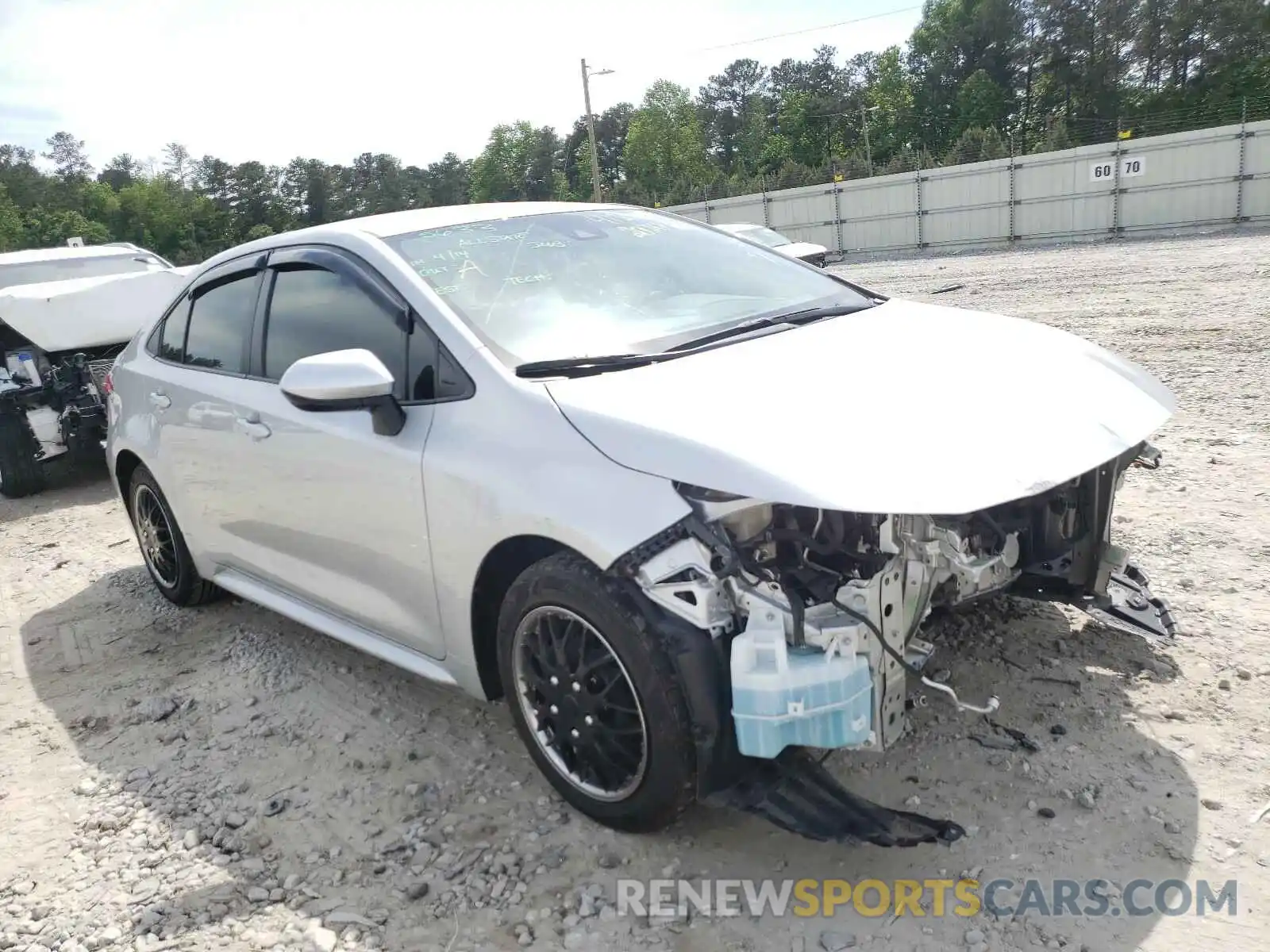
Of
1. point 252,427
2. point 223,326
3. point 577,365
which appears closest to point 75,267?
point 223,326

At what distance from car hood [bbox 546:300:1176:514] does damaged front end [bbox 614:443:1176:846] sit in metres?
0.16

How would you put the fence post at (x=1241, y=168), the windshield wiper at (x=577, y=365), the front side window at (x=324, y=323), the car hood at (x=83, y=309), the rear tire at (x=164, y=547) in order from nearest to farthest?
A: the windshield wiper at (x=577, y=365) < the front side window at (x=324, y=323) < the rear tire at (x=164, y=547) < the car hood at (x=83, y=309) < the fence post at (x=1241, y=168)

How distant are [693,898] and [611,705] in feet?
1.80

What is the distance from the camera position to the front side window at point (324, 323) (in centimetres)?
324

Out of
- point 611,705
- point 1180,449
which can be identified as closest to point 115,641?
point 611,705

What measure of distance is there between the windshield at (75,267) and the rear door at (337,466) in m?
6.47

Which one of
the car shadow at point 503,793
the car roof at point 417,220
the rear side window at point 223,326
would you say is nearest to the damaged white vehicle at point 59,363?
the rear side window at point 223,326

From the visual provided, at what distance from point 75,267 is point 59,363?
2.03 meters

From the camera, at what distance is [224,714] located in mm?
3936

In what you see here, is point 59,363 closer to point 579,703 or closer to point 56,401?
point 56,401

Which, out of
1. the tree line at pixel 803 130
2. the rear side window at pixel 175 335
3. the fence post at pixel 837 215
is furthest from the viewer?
the tree line at pixel 803 130

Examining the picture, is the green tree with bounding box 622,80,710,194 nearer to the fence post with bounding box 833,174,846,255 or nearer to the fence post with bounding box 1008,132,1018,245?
the fence post with bounding box 833,174,846,255

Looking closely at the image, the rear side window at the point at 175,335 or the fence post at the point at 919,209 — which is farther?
the fence post at the point at 919,209

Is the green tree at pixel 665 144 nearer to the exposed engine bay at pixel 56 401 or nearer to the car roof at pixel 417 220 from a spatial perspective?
the exposed engine bay at pixel 56 401
